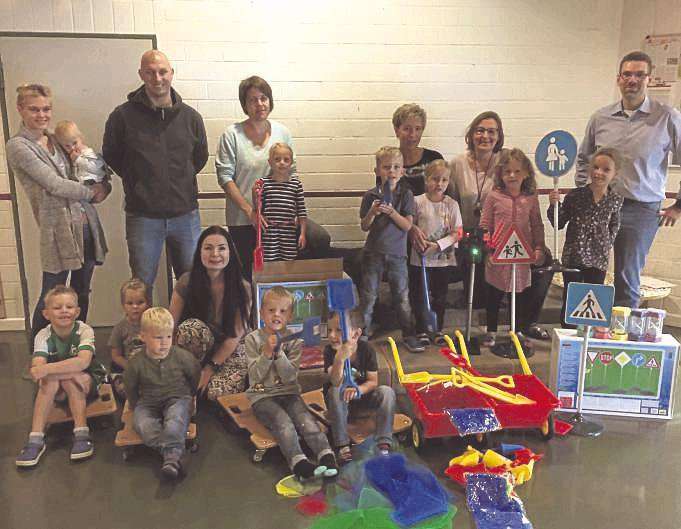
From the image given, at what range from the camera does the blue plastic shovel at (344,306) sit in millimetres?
2740

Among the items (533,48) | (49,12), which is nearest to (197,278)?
(49,12)

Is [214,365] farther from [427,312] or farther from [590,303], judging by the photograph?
[590,303]

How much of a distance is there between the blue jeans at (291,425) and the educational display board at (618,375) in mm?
1303

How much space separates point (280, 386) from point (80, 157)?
1.75 m

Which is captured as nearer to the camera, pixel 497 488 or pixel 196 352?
pixel 497 488

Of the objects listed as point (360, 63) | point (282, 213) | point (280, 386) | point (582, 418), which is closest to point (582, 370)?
point (582, 418)

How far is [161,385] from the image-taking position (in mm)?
2854

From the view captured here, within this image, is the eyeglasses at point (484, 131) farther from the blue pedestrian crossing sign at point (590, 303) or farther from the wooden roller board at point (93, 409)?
the wooden roller board at point (93, 409)

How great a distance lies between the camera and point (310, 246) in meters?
3.92

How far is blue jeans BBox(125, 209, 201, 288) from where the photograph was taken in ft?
11.7

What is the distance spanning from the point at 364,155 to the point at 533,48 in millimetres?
1536

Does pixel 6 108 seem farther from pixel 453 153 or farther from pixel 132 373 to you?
pixel 453 153

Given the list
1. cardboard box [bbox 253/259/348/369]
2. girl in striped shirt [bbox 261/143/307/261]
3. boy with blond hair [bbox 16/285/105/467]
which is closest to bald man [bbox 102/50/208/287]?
girl in striped shirt [bbox 261/143/307/261]

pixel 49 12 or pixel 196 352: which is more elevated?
pixel 49 12
